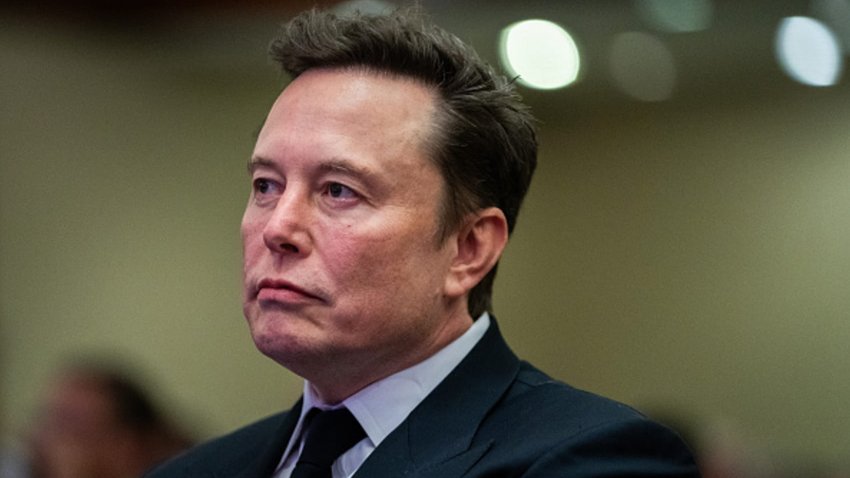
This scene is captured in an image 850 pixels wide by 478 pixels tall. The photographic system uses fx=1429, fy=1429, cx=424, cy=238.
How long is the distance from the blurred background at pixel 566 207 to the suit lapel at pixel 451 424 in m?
2.34

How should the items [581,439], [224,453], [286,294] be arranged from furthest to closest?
[224,453]
[286,294]
[581,439]

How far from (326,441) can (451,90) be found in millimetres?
495

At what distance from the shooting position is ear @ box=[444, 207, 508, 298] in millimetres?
1901

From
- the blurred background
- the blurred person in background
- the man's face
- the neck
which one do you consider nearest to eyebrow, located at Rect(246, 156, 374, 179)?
the man's face

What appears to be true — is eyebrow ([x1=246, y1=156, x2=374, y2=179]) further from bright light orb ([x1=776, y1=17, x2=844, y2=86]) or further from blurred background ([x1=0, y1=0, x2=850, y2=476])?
bright light orb ([x1=776, y1=17, x2=844, y2=86])

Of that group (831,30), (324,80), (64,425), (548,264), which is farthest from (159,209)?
(324,80)

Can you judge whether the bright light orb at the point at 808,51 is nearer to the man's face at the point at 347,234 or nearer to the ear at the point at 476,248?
the ear at the point at 476,248

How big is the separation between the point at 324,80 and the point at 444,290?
32 cm

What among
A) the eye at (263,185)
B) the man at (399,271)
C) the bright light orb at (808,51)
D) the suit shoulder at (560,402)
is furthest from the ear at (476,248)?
the bright light orb at (808,51)

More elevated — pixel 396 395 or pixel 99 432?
pixel 396 395

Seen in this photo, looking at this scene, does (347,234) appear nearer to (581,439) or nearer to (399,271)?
(399,271)

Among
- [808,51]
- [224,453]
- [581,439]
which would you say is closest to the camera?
[581,439]

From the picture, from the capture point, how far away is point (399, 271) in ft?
5.94

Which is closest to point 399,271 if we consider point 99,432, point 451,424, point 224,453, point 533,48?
point 451,424
